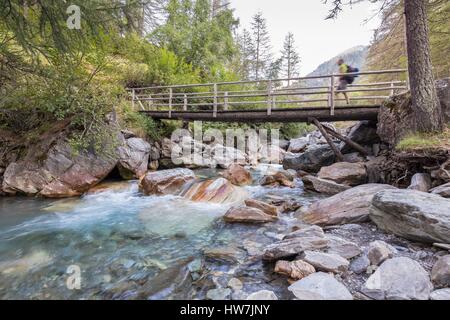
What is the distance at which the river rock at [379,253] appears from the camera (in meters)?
2.91

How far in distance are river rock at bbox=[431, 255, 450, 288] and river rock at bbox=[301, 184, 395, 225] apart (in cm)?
169

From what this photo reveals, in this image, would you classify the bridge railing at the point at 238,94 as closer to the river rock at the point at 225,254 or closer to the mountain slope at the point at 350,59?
the river rock at the point at 225,254

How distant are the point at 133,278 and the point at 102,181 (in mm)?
6114

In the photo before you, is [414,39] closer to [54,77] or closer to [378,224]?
[378,224]

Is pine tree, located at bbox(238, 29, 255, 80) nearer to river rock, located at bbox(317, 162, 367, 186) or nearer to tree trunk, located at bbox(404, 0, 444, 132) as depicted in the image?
river rock, located at bbox(317, 162, 367, 186)

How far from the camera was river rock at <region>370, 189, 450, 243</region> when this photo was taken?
3.05 metres

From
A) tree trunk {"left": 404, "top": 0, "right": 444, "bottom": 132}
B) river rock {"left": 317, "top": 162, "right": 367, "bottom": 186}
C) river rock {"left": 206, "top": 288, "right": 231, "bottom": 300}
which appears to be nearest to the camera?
river rock {"left": 206, "top": 288, "right": 231, "bottom": 300}

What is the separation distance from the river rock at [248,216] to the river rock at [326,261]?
1.83m

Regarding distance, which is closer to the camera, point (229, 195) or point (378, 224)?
point (378, 224)
